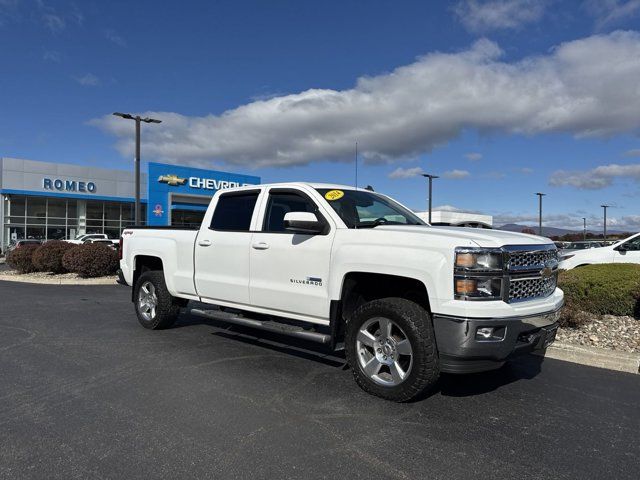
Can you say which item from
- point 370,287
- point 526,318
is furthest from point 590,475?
point 370,287

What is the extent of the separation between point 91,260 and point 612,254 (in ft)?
46.6

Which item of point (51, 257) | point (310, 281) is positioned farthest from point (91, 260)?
point (310, 281)

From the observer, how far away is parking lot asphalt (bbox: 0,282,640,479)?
3291 mm

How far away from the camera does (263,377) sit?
5148 mm

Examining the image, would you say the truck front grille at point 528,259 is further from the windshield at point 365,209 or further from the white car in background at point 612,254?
the white car in background at point 612,254

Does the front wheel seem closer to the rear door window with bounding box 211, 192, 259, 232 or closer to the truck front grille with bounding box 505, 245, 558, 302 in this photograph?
the truck front grille with bounding box 505, 245, 558, 302

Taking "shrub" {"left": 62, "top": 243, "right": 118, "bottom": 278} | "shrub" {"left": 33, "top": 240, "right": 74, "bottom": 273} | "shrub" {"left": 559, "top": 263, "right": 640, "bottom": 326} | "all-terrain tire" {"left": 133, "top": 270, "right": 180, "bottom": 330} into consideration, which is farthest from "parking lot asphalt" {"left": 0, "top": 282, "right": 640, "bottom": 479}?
"shrub" {"left": 33, "top": 240, "right": 74, "bottom": 273}

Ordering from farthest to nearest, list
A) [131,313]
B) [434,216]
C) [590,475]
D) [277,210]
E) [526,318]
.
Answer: [434,216] < [131,313] < [277,210] < [526,318] < [590,475]

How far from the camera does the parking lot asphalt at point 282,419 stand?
130 inches

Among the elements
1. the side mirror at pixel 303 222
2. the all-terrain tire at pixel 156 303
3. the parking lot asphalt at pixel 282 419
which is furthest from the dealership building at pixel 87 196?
the side mirror at pixel 303 222

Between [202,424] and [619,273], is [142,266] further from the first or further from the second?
[619,273]

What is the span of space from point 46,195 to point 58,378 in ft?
112

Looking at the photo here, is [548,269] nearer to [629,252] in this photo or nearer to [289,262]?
[289,262]

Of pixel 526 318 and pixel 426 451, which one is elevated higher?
pixel 526 318
